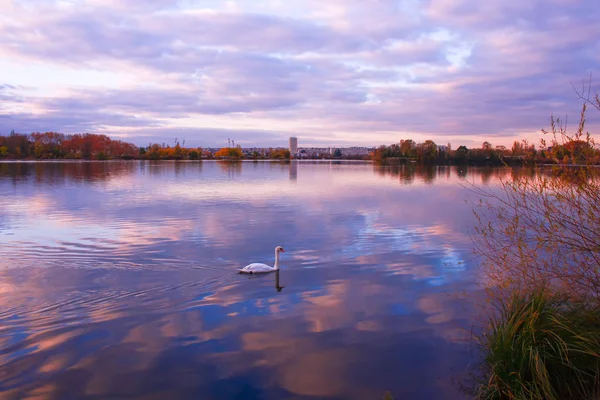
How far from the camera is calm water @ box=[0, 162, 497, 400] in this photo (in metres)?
6.13

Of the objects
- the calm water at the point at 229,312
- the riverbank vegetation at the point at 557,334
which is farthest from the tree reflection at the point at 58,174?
the riverbank vegetation at the point at 557,334

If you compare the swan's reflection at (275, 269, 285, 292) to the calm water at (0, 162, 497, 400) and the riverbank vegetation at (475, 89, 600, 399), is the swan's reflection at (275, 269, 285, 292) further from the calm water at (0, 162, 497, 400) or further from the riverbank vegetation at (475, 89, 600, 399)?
the riverbank vegetation at (475, 89, 600, 399)

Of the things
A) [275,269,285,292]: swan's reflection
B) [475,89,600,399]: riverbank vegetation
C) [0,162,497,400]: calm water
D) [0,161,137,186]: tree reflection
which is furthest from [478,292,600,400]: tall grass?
[0,161,137,186]: tree reflection

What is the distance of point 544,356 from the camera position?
17.7 ft

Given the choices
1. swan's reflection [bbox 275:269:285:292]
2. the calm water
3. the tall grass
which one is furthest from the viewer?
swan's reflection [bbox 275:269:285:292]

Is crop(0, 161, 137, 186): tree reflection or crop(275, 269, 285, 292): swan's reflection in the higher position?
crop(0, 161, 137, 186): tree reflection

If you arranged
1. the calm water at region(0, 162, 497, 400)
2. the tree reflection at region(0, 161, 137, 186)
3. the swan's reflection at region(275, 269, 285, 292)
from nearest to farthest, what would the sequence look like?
the calm water at region(0, 162, 497, 400) → the swan's reflection at region(275, 269, 285, 292) → the tree reflection at region(0, 161, 137, 186)

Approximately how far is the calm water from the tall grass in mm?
721

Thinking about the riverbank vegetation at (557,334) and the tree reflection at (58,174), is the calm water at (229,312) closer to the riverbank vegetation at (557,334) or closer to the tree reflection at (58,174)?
the riverbank vegetation at (557,334)

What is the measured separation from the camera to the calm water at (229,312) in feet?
20.1

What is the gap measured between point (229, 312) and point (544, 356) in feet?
16.3

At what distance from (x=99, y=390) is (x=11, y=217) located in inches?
571

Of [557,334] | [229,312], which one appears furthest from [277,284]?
[557,334]

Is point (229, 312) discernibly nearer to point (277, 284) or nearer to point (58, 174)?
point (277, 284)
